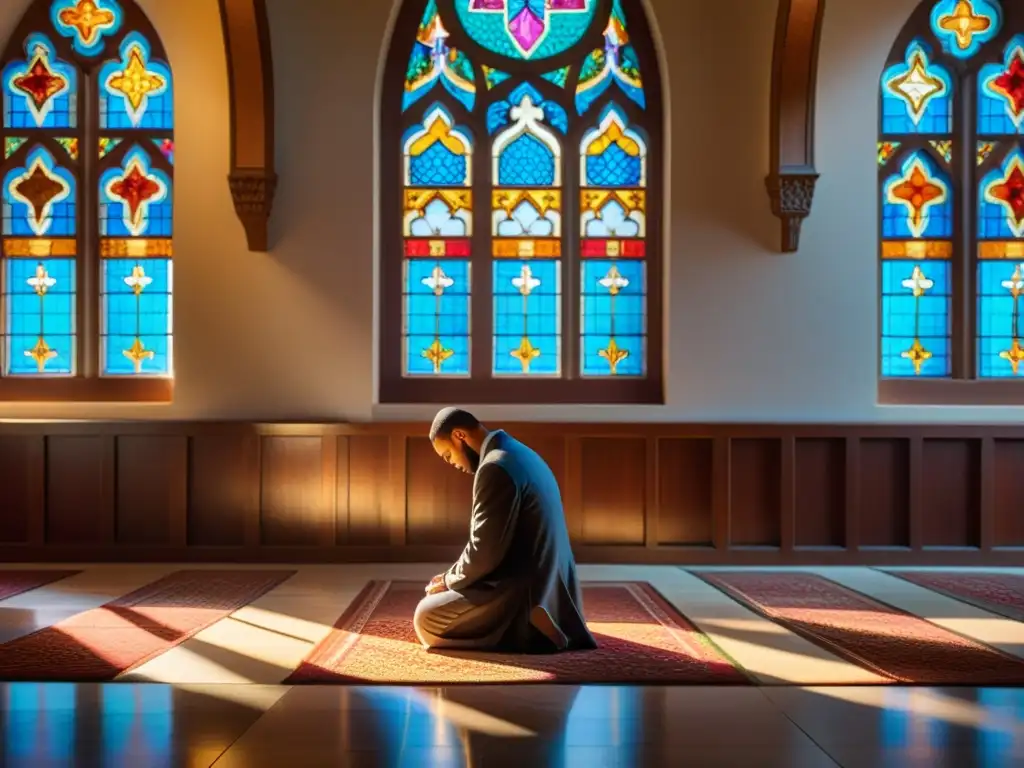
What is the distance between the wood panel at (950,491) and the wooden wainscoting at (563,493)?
11 mm

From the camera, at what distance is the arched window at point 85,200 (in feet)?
26.6

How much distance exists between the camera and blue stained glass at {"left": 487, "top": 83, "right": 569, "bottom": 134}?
321 inches

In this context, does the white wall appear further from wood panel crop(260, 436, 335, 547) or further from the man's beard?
the man's beard

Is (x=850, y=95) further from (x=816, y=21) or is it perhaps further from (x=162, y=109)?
(x=162, y=109)

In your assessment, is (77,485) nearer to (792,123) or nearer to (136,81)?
(136,81)

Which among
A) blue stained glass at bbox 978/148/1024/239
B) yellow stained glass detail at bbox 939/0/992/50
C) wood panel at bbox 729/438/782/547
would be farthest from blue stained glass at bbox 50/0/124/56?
blue stained glass at bbox 978/148/1024/239

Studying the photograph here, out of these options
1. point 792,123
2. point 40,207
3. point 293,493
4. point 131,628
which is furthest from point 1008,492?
point 40,207

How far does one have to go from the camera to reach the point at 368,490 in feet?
25.3

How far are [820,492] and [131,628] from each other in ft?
16.4

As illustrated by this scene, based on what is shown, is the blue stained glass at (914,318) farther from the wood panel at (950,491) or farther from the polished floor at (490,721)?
the polished floor at (490,721)

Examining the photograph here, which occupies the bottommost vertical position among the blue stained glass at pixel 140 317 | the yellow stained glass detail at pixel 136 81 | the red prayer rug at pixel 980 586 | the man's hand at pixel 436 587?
the red prayer rug at pixel 980 586

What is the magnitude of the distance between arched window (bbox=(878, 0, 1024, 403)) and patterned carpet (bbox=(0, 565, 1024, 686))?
1.83m

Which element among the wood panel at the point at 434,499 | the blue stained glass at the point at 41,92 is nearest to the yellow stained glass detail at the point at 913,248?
the wood panel at the point at 434,499

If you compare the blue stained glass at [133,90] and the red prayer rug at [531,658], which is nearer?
the red prayer rug at [531,658]
